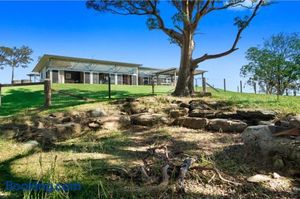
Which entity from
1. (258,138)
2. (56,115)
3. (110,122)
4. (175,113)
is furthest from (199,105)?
(56,115)

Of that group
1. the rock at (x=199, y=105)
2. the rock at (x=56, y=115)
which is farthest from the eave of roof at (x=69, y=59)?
the rock at (x=199, y=105)

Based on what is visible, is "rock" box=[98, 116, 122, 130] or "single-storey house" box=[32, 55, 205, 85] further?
"single-storey house" box=[32, 55, 205, 85]

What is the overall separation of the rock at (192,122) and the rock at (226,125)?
19 cm

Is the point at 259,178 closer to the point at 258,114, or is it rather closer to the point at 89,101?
the point at 258,114

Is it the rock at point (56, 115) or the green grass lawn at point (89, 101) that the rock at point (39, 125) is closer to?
the rock at point (56, 115)

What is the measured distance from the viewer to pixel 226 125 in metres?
6.11

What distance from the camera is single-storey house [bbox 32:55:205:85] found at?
86.1 ft

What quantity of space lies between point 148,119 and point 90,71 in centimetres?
2314

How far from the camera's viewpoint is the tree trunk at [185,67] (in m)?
11.0

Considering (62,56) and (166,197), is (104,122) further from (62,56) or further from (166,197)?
(62,56)

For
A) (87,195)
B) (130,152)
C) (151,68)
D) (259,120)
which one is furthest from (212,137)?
(151,68)

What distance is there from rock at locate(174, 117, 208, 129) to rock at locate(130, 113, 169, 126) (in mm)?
374

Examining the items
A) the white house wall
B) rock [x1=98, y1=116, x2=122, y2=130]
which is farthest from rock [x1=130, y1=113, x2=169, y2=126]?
the white house wall

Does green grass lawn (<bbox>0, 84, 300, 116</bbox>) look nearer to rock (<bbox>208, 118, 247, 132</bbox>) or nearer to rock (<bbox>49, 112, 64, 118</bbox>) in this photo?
rock (<bbox>49, 112, 64, 118</bbox>)
